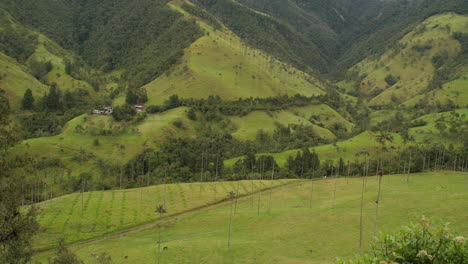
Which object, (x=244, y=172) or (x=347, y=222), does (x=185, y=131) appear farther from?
(x=347, y=222)

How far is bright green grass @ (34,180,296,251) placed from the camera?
70.7 metres

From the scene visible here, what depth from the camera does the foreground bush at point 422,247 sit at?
42.9 feet

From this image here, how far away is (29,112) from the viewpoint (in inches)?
7219

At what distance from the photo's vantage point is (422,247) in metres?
13.4

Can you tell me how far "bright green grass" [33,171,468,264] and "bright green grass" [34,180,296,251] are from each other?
503 centimetres

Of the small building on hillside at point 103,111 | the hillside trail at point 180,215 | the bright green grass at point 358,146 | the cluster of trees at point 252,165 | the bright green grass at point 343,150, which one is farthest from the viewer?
the small building on hillside at point 103,111

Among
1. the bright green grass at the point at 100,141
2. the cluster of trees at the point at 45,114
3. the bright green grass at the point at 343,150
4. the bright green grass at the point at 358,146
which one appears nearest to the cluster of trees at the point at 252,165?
the bright green grass at the point at 343,150

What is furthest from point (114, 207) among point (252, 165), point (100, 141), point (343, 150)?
point (343, 150)

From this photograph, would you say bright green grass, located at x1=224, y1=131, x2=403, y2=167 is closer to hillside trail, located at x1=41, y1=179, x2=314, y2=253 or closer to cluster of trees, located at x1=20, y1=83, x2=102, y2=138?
hillside trail, located at x1=41, y1=179, x2=314, y2=253

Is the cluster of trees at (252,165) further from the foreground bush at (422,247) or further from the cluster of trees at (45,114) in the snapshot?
the foreground bush at (422,247)

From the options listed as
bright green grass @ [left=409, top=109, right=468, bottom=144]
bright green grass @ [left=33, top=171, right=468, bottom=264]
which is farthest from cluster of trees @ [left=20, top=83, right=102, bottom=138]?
bright green grass @ [left=409, top=109, right=468, bottom=144]

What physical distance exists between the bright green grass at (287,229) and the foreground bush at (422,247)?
111 ft

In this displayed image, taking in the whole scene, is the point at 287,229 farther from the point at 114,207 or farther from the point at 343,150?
the point at 343,150

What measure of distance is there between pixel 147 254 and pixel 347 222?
33.5 meters
